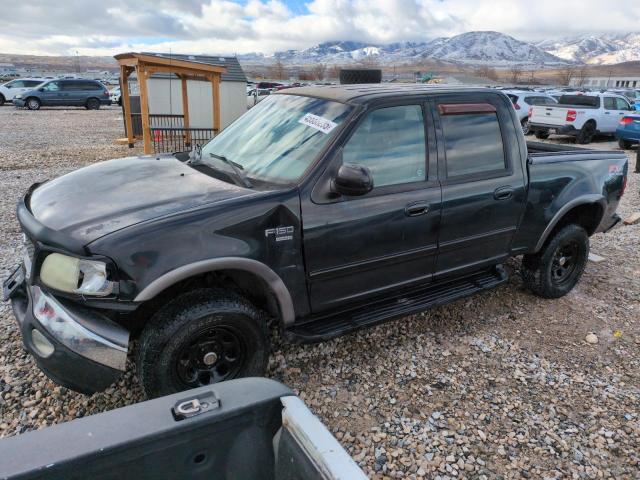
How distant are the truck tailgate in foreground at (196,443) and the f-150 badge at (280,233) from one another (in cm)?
128

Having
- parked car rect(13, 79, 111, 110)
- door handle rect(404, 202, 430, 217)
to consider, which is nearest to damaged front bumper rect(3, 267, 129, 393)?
door handle rect(404, 202, 430, 217)

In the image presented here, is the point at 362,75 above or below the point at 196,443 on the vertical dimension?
above

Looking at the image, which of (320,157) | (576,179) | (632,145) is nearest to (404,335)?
(320,157)

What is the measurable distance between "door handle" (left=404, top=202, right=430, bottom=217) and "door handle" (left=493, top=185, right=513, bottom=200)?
724 millimetres

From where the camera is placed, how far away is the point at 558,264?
15.0 ft

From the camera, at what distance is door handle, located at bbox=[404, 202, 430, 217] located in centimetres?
324

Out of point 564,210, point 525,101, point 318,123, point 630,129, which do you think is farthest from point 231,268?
point 525,101

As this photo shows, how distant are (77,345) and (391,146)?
2.26 meters

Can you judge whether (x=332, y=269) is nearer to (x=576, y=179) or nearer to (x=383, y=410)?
(x=383, y=410)

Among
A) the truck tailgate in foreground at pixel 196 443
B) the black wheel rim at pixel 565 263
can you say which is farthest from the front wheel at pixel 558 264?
the truck tailgate in foreground at pixel 196 443

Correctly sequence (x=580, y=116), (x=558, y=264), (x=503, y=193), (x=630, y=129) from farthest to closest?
(x=580, y=116), (x=630, y=129), (x=558, y=264), (x=503, y=193)

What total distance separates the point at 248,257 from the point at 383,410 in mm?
1334

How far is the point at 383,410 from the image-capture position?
3033 mm

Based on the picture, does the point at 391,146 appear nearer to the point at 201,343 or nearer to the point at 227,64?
the point at 201,343
